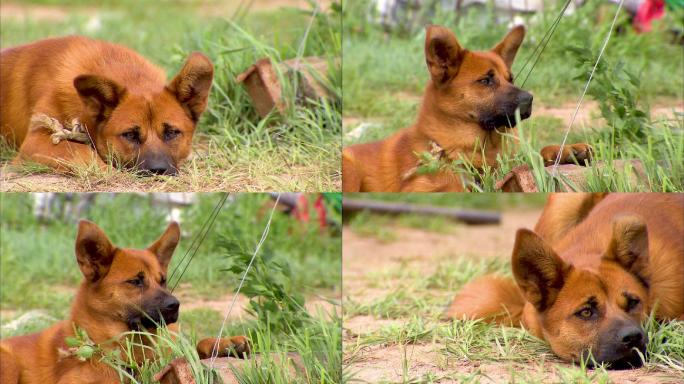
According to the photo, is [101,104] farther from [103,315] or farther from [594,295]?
[594,295]

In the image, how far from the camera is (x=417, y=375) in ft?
16.6

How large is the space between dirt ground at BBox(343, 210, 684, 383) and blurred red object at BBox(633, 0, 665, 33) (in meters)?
2.20

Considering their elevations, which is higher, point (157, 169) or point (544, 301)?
point (157, 169)

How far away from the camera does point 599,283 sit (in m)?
5.28

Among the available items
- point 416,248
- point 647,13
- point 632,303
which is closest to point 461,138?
point 632,303

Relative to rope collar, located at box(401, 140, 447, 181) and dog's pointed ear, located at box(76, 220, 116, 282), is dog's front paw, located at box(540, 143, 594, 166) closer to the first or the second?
rope collar, located at box(401, 140, 447, 181)

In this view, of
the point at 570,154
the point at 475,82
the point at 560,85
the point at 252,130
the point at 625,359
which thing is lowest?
the point at 625,359

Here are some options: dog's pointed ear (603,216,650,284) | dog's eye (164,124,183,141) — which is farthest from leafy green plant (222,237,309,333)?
dog's pointed ear (603,216,650,284)

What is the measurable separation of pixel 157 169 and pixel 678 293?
10.7 feet

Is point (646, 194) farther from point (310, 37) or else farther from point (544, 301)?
point (310, 37)

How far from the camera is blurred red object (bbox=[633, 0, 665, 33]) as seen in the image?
979 cm

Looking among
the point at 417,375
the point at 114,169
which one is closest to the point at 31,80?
the point at 114,169

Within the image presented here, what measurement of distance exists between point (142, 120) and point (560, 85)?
9.69 ft

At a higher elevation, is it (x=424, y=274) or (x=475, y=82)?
(x=475, y=82)
